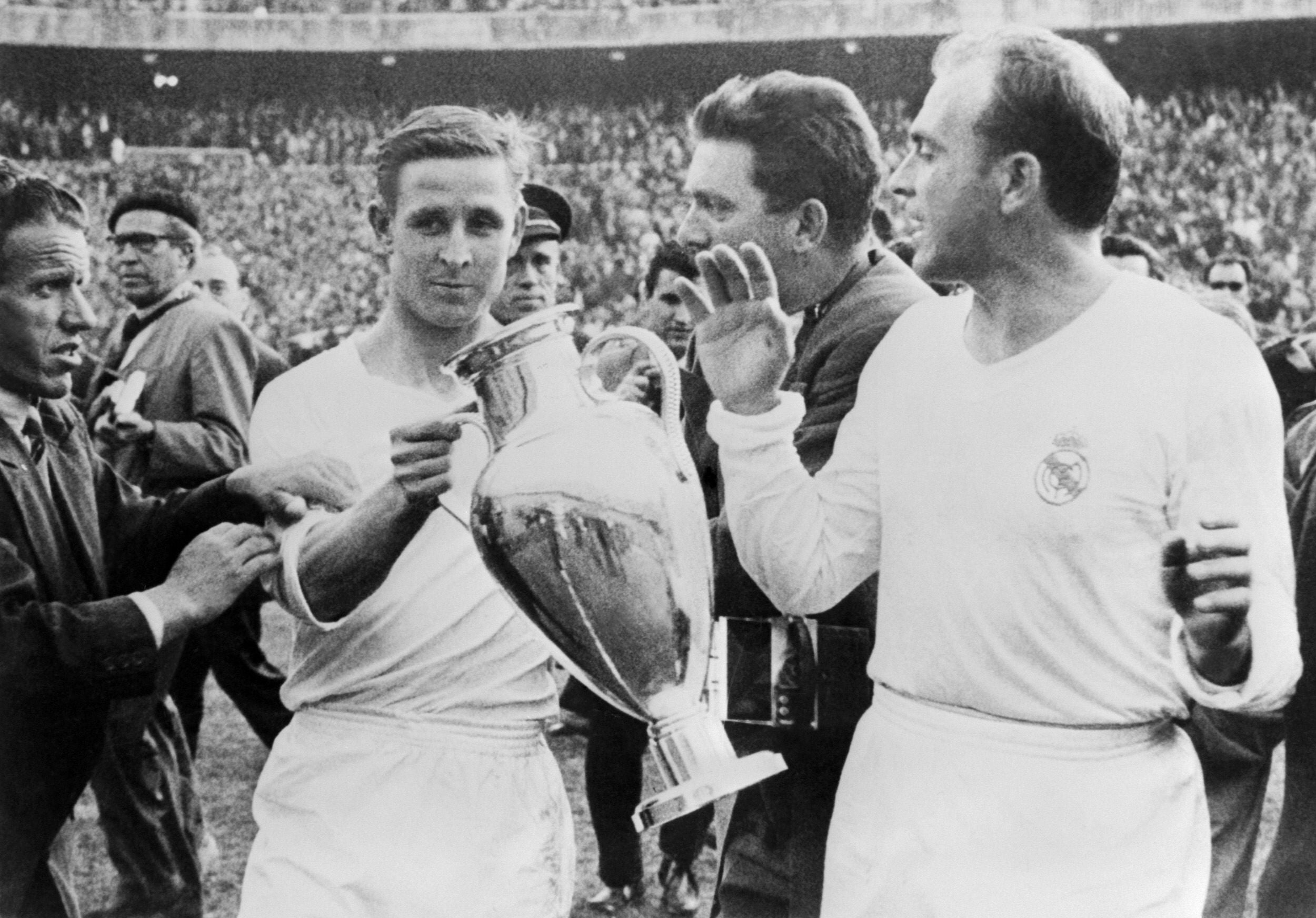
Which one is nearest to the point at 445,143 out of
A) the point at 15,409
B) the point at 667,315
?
the point at 15,409

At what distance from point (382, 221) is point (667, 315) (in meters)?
1.60

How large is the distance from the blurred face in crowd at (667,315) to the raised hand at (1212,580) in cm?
219

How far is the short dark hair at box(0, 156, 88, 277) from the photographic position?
1788mm

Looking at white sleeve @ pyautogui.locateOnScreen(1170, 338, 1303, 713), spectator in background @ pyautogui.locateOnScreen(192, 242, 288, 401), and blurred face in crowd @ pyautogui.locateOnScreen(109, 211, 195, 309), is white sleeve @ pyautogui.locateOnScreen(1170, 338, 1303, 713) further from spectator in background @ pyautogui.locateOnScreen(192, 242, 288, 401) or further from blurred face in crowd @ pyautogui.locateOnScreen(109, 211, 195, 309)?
blurred face in crowd @ pyautogui.locateOnScreen(109, 211, 195, 309)

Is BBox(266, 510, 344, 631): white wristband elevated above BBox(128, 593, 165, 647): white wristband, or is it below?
above

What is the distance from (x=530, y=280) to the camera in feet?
9.65

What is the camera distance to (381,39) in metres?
2.41

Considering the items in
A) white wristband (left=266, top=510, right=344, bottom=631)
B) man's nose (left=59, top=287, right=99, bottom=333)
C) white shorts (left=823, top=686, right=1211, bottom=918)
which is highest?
man's nose (left=59, top=287, right=99, bottom=333)

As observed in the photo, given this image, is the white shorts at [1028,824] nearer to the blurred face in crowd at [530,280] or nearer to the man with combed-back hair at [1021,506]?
the man with combed-back hair at [1021,506]

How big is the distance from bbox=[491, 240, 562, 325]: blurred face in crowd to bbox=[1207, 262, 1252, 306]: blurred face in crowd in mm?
1350

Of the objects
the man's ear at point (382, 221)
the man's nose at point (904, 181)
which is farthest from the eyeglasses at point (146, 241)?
the man's nose at point (904, 181)

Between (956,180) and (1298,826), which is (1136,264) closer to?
(1298,826)

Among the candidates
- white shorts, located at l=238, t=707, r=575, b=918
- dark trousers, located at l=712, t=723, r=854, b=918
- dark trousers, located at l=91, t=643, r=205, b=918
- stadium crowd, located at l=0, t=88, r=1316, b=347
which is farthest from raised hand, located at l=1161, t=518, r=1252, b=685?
dark trousers, located at l=91, t=643, r=205, b=918

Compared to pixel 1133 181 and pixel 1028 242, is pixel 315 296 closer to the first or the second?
pixel 1133 181
